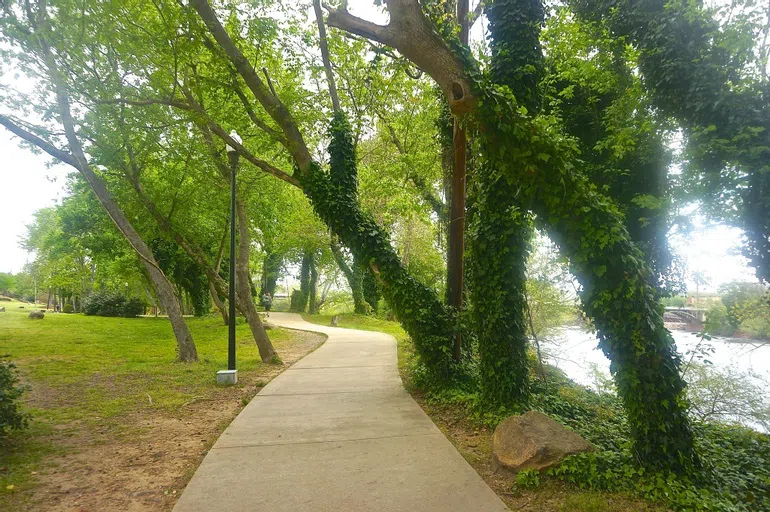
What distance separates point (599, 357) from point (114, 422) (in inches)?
361

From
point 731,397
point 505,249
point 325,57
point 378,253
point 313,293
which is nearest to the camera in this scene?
point 505,249

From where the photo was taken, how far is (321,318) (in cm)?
2606

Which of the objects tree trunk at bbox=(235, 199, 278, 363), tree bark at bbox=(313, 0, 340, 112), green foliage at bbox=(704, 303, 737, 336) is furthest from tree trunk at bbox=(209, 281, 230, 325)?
green foliage at bbox=(704, 303, 737, 336)

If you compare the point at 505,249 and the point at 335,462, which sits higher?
the point at 505,249

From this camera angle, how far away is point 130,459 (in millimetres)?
4480

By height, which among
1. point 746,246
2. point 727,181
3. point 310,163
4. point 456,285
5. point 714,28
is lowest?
point 456,285

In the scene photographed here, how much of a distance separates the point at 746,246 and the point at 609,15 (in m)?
5.58

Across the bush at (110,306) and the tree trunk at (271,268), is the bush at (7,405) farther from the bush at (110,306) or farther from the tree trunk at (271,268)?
the tree trunk at (271,268)

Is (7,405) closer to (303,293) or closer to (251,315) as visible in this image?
(251,315)

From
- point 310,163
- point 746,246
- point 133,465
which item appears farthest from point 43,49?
point 746,246

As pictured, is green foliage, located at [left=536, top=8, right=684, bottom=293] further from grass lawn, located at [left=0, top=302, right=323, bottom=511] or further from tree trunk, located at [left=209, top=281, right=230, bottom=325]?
tree trunk, located at [left=209, top=281, right=230, bottom=325]

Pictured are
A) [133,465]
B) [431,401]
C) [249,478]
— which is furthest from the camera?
[431,401]

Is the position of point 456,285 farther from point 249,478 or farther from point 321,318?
point 321,318

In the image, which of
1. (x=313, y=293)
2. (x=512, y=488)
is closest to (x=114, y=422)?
(x=512, y=488)
